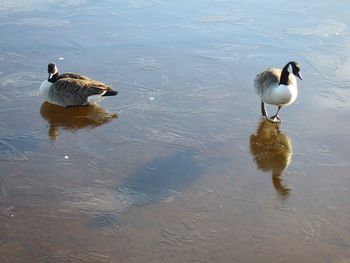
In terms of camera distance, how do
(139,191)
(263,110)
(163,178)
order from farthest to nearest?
(263,110) < (163,178) < (139,191)

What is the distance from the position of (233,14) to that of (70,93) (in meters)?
5.60

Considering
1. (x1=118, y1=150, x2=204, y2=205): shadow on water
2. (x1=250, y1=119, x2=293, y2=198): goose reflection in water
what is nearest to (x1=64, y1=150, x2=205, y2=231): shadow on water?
(x1=118, y1=150, x2=204, y2=205): shadow on water

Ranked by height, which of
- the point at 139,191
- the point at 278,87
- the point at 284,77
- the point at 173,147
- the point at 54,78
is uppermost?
the point at 284,77

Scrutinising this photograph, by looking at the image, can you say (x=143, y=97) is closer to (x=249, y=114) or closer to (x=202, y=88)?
(x=202, y=88)

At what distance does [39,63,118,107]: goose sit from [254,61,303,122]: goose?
210 cm

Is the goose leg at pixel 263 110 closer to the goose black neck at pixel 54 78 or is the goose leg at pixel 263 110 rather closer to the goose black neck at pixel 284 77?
the goose black neck at pixel 284 77

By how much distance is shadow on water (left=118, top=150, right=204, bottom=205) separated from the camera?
5.29 meters

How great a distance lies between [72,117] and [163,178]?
2.18 m

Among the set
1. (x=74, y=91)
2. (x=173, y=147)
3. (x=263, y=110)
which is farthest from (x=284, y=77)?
(x=74, y=91)

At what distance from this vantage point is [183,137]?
652 cm

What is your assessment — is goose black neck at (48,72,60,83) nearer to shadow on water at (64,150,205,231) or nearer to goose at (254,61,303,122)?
shadow on water at (64,150,205,231)

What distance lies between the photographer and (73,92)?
7.24 m

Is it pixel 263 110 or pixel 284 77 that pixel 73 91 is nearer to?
pixel 263 110

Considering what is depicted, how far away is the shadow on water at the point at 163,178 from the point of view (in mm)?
5289
